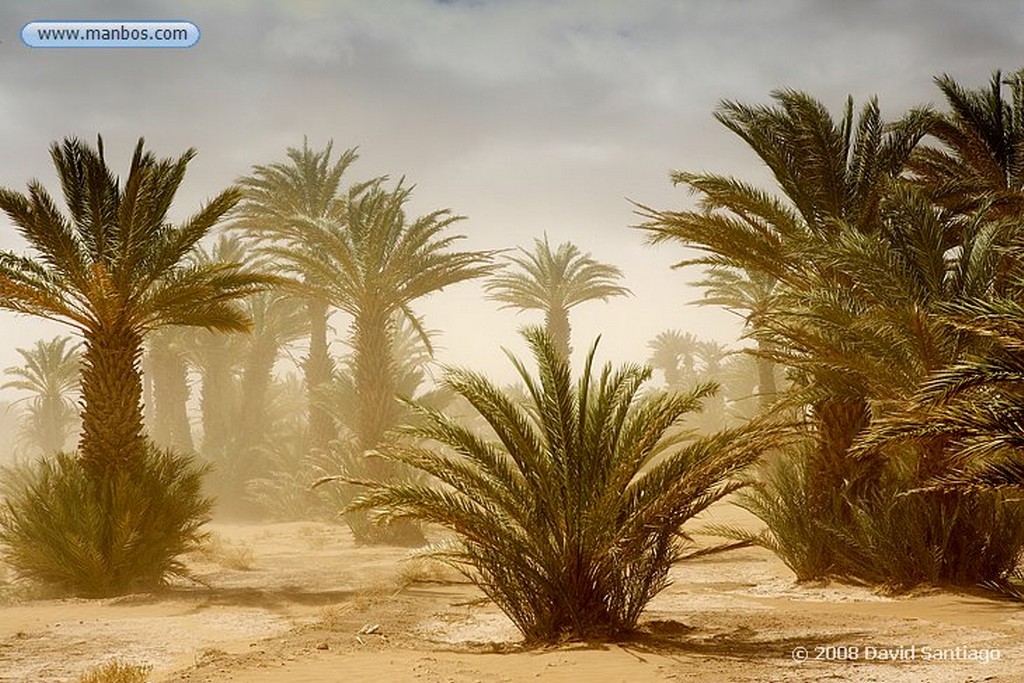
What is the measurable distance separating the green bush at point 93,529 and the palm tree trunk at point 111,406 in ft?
0.75

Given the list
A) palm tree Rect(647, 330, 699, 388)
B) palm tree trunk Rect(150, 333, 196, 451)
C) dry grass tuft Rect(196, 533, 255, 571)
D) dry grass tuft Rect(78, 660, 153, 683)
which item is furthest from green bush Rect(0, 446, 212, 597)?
palm tree Rect(647, 330, 699, 388)

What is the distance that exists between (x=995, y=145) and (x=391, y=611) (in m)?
12.2

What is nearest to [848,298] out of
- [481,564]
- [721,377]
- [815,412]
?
[815,412]

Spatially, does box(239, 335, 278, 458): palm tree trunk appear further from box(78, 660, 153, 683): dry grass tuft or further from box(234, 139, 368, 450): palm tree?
box(78, 660, 153, 683): dry grass tuft

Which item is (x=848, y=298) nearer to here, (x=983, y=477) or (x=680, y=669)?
(x=983, y=477)

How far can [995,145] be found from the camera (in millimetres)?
14758

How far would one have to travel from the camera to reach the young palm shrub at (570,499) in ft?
28.6

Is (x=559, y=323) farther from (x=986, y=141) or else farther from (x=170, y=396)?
(x=986, y=141)

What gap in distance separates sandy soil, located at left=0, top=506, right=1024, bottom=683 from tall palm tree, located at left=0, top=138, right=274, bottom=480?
2.81 meters

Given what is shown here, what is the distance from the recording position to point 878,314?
1102cm

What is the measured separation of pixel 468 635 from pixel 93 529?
6.31 m

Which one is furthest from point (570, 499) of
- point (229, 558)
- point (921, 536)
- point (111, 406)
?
point (229, 558)

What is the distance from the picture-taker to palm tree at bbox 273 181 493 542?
20.9 m

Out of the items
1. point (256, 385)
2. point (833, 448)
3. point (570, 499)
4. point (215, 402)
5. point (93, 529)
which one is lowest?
point (93, 529)
